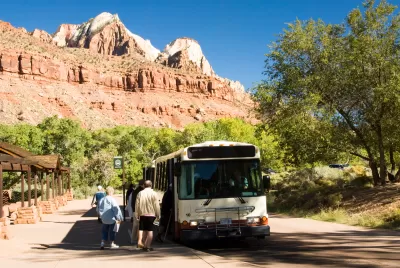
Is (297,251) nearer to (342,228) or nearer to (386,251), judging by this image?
(386,251)

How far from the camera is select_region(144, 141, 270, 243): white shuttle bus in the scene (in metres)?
13.1

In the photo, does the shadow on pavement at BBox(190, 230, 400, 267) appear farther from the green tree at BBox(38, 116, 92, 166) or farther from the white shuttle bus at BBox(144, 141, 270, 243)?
the green tree at BBox(38, 116, 92, 166)

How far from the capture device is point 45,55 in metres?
162

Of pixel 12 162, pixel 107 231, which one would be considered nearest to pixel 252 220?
pixel 107 231

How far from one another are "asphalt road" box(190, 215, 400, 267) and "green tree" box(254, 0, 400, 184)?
7.37m

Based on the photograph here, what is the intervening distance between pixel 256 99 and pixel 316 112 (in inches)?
136

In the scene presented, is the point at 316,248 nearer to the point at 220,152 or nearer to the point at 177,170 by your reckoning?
the point at 220,152

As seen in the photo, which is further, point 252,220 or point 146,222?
point 252,220

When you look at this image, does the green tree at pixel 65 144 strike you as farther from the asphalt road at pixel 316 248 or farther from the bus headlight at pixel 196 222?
the bus headlight at pixel 196 222

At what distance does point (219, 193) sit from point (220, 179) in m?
0.39

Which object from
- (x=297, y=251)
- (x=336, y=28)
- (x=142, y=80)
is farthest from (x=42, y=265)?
(x=142, y=80)

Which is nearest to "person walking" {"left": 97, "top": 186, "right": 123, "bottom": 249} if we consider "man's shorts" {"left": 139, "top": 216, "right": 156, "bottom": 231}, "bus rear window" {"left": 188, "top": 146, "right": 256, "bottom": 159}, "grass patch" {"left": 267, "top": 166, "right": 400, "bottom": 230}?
"man's shorts" {"left": 139, "top": 216, "right": 156, "bottom": 231}

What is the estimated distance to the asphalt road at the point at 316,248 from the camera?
10422 mm

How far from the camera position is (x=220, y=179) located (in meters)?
13.5
